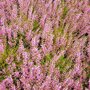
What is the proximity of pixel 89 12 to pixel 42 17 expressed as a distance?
77 cm

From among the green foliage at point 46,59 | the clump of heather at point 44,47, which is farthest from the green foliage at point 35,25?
the green foliage at point 46,59

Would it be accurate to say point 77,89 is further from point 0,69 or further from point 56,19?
point 56,19

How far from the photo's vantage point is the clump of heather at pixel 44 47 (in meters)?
2.45

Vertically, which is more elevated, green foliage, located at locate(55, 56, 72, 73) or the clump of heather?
the clump of heather

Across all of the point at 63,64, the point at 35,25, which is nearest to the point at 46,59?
the point at 63,64

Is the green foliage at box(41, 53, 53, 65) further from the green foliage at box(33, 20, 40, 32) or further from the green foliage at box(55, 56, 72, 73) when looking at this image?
the green foliage at box(33, 20, 40, 32)

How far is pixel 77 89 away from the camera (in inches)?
97.0

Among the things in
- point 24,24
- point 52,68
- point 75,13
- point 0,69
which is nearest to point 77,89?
point 52,68

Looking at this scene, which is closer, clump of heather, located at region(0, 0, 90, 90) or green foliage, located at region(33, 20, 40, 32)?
clump of heather, located at region(0, 0, 90, 90)

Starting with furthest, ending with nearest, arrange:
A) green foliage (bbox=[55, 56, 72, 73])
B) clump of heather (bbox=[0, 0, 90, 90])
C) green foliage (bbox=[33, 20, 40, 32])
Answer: green foliage (bbox=[33, 20, 40, 32])
green foliage (bbox=[55, 56, 72, 73])
clump of heather (bbox=[0, 0, 90, 90])

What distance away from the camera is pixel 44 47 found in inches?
106

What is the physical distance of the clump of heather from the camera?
2.45 metres

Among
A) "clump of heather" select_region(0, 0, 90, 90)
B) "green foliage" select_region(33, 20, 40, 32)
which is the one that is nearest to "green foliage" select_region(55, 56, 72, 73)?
"clump of heather" select_region(0, 0, 90, 90)

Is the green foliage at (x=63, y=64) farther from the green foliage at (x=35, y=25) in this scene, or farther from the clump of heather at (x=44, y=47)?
the green foliage at (x=35, y=25)
